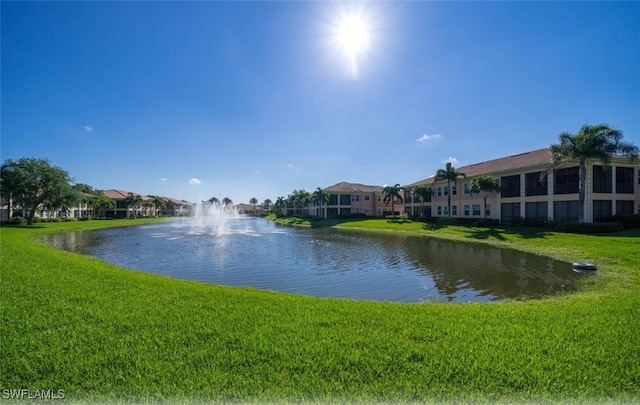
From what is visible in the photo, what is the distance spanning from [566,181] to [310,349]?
120 feet

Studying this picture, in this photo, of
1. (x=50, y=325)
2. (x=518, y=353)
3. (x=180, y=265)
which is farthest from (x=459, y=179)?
(x=50, y=325)

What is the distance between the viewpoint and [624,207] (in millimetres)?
30141

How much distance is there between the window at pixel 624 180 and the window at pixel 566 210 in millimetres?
4492

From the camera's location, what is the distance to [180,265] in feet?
A: 54.7

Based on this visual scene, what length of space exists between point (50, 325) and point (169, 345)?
298cm


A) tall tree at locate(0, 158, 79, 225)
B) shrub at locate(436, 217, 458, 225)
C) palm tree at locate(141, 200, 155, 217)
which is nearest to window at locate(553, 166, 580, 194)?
shrub at locate(436, 217, 458, 225)

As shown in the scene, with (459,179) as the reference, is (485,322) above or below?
below

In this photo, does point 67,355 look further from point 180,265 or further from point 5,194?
point 5,194

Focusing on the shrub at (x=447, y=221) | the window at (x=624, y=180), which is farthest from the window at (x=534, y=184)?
the shrub at (x=447, y=221)

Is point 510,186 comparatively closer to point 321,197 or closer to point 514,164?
point 514,164

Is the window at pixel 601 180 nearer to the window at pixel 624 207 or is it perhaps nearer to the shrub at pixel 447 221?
the window at pixel 624 207

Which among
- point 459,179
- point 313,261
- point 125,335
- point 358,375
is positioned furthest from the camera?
point 459,179

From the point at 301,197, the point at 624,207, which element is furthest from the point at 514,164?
the point at 301,197

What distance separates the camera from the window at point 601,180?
2969cm
